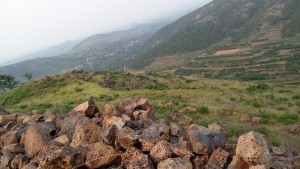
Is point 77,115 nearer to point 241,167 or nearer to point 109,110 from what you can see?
point 109,110

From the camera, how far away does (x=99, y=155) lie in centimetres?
1239

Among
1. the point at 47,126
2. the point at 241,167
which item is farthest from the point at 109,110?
the point at 241,167

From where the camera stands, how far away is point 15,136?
54.3 ft

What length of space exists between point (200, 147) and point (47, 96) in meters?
39.7

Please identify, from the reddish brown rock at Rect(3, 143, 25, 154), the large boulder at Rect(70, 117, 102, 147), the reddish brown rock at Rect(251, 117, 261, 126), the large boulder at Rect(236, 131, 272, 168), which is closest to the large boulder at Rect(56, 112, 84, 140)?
the large boulder at Rect(70, 117, 102, 147)

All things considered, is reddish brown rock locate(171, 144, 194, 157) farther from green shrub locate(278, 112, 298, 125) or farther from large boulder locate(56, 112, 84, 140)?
green shrub locate(278, 112, 298, 125)

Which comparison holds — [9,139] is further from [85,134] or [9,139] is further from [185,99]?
[185,99]

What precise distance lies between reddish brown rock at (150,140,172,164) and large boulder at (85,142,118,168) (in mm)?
1560

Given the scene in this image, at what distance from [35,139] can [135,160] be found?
555 centimetres

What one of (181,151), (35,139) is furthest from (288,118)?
(35,139)

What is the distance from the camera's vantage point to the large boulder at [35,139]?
14539mm

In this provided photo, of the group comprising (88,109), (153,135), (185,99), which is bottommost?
(185,99)

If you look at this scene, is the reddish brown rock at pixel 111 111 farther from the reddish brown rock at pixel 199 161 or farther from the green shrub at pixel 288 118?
the green shrub at pixel 288 118

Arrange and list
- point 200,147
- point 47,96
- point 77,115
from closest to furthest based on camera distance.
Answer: point 200,147 < point 77,115 < point 47,96
